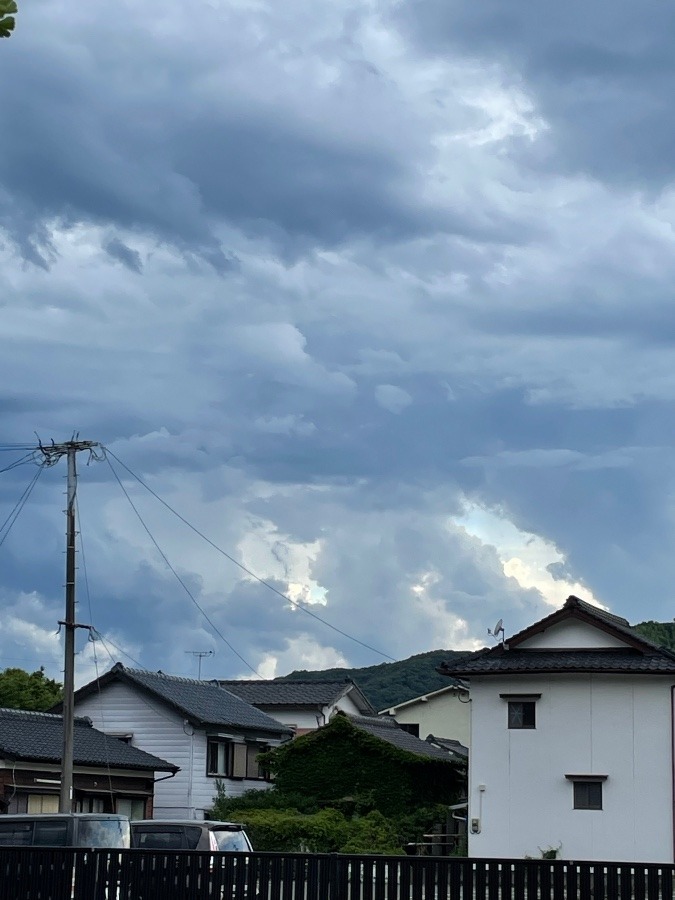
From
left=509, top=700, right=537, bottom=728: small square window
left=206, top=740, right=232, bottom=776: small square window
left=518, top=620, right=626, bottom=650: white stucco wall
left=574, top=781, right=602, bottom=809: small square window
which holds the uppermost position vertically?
left=518, top=620, right=626, bottom=650: white stucco wall

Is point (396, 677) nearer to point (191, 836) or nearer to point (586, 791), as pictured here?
point (586, 791)

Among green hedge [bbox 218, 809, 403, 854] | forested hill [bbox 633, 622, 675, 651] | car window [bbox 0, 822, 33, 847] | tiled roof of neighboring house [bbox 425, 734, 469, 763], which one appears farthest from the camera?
forested hill [bbox 633, 622, 675, 651]

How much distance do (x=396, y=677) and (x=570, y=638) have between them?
9103cm

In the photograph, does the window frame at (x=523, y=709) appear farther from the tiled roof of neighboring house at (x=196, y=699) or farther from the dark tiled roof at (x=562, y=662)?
the tiled roof of neighboring house at (x=196, y=699)

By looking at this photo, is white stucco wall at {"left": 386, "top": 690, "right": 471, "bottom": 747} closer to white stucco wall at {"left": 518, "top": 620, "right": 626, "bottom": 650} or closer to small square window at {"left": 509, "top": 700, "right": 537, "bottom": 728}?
white stucco wall at {"left": 518, "top": 620, "right": 626, "bottom": 650}

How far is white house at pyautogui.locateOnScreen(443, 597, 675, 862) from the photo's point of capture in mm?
32906

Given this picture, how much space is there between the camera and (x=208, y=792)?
4422 cm

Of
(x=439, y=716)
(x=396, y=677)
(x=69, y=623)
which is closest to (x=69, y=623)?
(x=69, y=623)

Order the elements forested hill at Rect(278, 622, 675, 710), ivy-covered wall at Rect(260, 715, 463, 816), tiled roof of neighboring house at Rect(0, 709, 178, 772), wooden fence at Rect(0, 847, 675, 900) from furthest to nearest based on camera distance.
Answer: forested hill at Rect(278, 622, 675, 710)
ivy-covered wall at Rect(260, 715, 463, 816)
tiled roof of neighboring house at Rect(0, 709, 178, 772)
wooden fence at Rect(0, 847, 675, 900)

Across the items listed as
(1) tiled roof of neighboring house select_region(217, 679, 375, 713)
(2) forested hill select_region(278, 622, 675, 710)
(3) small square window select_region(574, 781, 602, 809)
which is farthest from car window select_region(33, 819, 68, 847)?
(2) forested hill select_region(278, 622, 675, 710)

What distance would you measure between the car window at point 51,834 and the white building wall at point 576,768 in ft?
55.5

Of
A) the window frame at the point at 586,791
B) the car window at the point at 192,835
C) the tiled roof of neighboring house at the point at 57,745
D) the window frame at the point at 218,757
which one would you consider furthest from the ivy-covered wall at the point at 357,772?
the car window at the point at 192,835

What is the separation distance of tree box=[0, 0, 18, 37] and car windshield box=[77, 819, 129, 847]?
1715 cm

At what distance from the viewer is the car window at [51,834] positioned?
20.1 meters
